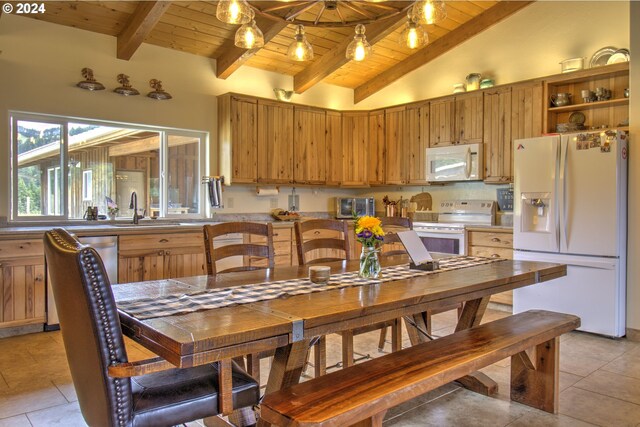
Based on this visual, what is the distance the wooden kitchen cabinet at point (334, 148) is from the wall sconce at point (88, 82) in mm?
2724

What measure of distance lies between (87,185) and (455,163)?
13.0 feet

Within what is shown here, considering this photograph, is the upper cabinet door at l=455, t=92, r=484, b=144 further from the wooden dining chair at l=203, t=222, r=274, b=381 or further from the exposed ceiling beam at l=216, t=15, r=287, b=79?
the wooden dining chair at l=203, t=222, r=274, b=381

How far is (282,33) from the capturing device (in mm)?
5039

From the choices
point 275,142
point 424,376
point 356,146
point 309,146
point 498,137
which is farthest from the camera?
point 356,146

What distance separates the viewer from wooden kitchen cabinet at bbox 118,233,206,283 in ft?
13.4

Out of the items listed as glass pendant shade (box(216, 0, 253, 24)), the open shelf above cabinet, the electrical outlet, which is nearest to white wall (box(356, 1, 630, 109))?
the open shelf above cabinet

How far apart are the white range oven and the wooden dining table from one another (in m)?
2.23

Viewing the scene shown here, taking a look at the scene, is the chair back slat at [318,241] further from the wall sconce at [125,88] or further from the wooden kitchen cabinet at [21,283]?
the wall sconce at [125,88]

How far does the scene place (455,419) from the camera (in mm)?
2318

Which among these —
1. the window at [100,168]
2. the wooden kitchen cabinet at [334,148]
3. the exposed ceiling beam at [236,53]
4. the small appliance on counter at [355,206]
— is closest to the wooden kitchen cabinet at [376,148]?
the small appliance on counter at [355,206]

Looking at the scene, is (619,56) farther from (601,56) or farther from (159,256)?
(159,256)

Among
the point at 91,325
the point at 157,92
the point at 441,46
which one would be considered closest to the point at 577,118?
the point at 441,46

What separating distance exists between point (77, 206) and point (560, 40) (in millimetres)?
5240

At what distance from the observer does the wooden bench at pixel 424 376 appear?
140cm
